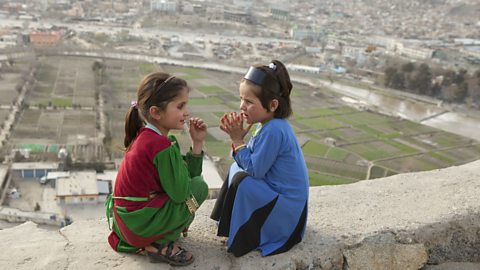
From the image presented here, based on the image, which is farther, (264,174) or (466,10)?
(466,10)

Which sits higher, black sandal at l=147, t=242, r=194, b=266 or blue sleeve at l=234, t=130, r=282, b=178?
blue sleeve at l=234, t=130, r=282, b=178

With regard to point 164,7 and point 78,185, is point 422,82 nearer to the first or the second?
point 78,185

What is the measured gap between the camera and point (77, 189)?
10.4 m

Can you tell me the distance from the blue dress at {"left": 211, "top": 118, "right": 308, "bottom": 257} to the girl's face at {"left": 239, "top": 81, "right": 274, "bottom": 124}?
42 millimetres

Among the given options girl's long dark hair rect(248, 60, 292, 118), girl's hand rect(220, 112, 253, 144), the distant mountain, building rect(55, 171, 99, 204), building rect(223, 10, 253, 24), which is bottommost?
building rect(55, 171, 99, 204)

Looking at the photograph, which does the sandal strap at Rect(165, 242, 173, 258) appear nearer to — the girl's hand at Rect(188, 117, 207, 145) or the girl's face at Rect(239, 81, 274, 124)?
the girl's hand at Rect(188, 117, 207, 145)

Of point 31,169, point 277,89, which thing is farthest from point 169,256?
point 31,169

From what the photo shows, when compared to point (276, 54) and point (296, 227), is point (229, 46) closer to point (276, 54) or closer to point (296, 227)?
point (276, 54)

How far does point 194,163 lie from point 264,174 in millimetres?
314

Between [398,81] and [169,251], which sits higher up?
[169,251]

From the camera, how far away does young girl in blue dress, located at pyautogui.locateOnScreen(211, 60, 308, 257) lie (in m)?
1.90

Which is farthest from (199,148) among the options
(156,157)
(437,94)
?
(437,94)

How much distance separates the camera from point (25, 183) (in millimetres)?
11219

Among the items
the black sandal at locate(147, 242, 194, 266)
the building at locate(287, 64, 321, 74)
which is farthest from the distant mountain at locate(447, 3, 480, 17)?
the black sandal at locate(147, 242, 194, 266)
